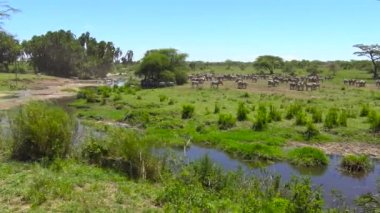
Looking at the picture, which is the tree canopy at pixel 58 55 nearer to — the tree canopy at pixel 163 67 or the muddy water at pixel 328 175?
the tree canopy at pixel 163 67

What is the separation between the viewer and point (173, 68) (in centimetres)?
7550

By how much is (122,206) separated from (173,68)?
6447 centimetres

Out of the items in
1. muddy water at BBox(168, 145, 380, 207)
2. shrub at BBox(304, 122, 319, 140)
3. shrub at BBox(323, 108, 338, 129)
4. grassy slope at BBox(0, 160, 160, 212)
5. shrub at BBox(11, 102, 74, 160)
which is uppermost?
shrub at BBox(11, 102, 74, 160)

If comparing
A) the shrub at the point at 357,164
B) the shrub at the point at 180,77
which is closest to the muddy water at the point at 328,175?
the shrub at the point at 357,164

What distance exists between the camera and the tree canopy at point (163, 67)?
2832 inches

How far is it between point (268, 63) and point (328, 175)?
84500 millimetres

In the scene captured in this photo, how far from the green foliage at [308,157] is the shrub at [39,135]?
11.9m

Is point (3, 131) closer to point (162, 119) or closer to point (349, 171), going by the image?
point (349, 171)

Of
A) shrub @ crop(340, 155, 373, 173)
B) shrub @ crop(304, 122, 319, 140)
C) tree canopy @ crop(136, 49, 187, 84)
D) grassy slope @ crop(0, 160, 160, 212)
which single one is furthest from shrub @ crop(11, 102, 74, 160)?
tree canopy @ crop(136, 49, 187, 84)

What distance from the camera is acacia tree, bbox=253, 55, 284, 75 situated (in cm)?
10431

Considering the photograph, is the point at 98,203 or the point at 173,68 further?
the point at 173,68

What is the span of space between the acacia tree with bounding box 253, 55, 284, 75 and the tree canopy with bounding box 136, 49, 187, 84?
31.3 meters

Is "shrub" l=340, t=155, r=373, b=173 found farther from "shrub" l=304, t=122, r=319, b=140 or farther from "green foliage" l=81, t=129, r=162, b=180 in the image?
"green foliage" l=81, t=129, r=162, b=180

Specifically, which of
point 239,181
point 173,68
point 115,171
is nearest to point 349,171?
point 239,181
